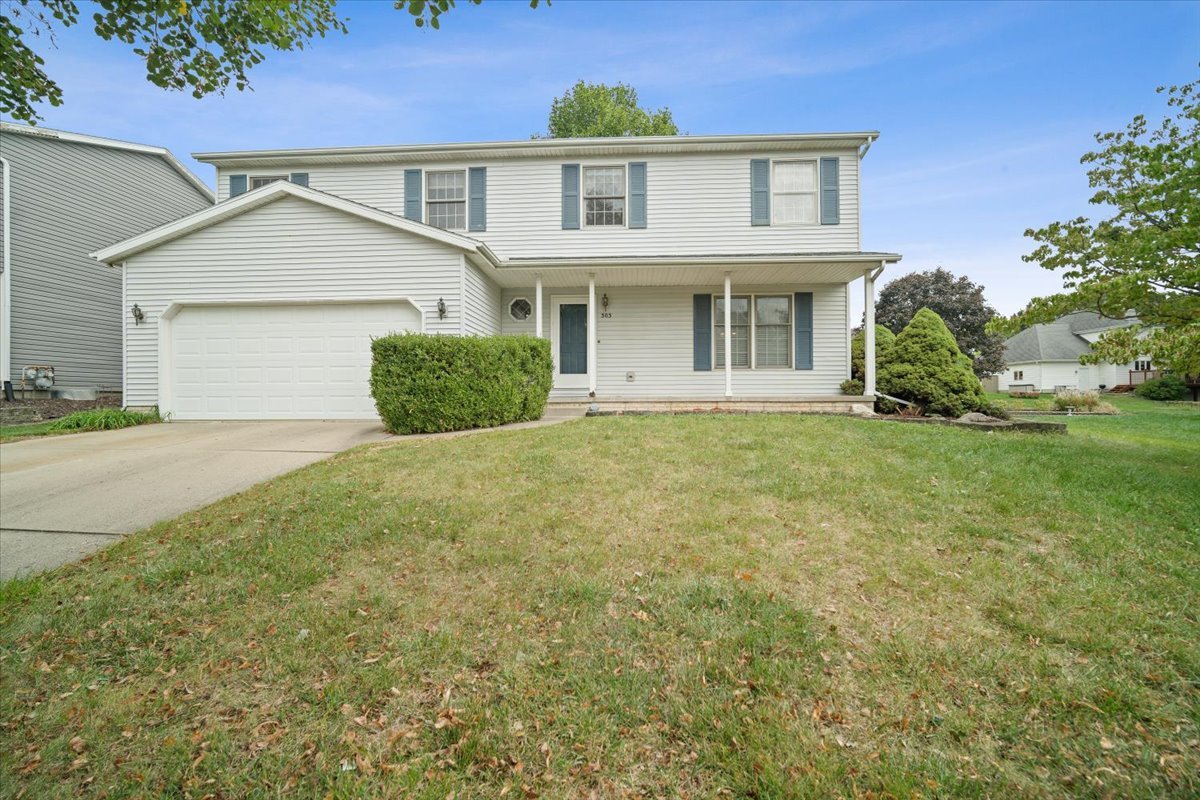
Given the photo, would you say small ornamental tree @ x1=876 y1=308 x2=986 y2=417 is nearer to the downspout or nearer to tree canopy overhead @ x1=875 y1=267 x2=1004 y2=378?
tree canopy overhead @ x1=875 y1=267 x2=1004 y2=378

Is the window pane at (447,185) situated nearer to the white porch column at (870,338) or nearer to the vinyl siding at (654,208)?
the vinyl siding at (654,208)

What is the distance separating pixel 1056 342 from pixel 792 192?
114 ft

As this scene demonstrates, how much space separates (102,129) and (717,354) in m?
17.0

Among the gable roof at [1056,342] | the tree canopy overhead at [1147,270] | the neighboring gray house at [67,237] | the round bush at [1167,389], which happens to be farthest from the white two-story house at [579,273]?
the gable roof at [1056,342]

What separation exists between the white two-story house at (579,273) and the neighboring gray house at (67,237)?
6.49ft

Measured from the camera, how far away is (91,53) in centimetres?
648

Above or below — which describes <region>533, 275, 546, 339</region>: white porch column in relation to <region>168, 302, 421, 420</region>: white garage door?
above

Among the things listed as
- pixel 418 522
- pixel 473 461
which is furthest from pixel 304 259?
pixel 418 522

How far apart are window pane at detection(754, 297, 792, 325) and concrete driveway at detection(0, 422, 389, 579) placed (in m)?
8.30

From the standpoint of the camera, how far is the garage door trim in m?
9.67

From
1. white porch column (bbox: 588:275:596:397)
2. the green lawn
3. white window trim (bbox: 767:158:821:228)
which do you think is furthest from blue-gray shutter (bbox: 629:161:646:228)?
the green lawn

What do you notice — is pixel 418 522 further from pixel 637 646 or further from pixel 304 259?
pixel 304 259

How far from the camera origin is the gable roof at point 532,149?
11406 millimetres

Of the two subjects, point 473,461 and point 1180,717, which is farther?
point 473,461
